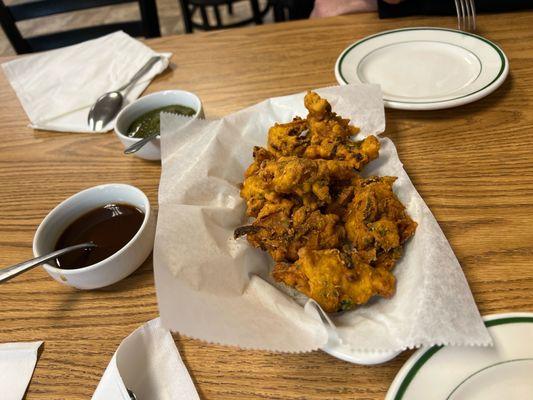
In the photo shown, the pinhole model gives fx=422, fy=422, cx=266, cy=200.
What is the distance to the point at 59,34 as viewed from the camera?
2.35m

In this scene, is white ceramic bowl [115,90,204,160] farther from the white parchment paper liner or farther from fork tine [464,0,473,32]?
fork tine [464,0,473,32]

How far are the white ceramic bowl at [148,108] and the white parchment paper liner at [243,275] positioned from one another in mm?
148

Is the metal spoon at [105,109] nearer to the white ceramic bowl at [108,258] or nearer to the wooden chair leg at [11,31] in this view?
the white ceramic bowl at [108,258]

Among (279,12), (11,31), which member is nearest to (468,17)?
(279,12)

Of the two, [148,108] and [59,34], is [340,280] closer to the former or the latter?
[148,108]

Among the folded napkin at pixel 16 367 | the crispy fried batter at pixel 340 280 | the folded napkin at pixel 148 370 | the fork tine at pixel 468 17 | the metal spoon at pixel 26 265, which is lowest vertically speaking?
the folded napkin at pixel 16 367

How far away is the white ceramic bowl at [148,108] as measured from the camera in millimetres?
1300

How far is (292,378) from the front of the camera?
0.77 m

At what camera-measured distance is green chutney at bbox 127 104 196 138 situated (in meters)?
1.37

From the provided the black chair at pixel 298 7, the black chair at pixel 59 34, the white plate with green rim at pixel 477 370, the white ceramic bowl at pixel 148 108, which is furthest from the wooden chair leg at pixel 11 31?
the white plate with green rim at pixel 477 370

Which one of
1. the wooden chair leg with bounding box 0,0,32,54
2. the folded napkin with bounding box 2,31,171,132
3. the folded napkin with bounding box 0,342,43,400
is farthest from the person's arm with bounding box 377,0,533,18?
the wooden chair leg with bounding box 0,0,32,54

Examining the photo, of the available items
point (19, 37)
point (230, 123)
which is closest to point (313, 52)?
point (230, 123)

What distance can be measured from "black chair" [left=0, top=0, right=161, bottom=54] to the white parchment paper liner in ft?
4.49

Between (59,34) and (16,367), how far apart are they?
2044 mm
